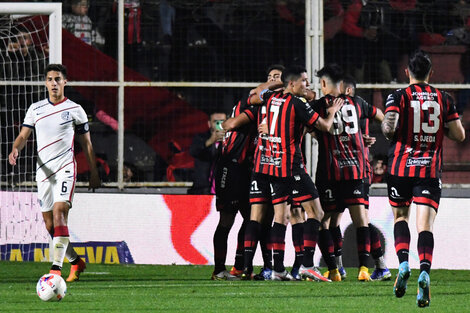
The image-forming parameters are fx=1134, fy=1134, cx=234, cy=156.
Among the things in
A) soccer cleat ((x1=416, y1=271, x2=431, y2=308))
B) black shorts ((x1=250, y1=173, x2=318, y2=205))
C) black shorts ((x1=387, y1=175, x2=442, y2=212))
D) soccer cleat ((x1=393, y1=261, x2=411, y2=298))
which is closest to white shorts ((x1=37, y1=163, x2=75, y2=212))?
black shorts ((x1=250, y1=173, x2=318, y2=205))

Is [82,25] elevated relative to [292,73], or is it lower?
elevated

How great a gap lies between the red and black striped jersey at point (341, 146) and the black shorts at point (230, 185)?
0.70 meters

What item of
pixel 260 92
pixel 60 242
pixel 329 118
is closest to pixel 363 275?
pixel 329 118

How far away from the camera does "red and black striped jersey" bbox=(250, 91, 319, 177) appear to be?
31.2 ft

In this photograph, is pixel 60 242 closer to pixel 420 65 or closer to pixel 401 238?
pixel 401 238

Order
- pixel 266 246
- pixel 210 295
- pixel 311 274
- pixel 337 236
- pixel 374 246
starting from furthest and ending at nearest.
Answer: pixel 337 236 → pixel 266 246 → pixel 374 246 → pixel 311 274 → pixel 210 295

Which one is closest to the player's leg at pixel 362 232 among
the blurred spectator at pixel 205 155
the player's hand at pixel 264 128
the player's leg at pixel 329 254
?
the player's leg at pixel 329 254

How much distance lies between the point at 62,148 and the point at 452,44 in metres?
5.84

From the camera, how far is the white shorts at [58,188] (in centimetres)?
933

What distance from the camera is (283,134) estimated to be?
9.55 m

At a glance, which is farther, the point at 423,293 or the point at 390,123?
the point at 390,123

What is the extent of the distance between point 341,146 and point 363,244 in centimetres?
88

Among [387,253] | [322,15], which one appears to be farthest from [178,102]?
[387,253]

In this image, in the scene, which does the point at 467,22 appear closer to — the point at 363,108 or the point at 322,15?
the point at 322,15
